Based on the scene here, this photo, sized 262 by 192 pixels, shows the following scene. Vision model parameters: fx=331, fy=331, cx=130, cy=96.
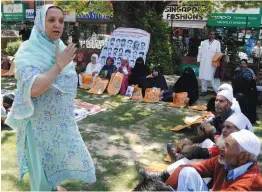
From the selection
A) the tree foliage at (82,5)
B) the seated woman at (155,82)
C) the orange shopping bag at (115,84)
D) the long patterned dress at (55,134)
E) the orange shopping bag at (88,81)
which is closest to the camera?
the long patterned dress at (55,134)

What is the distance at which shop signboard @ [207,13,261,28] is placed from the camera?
1405 centimetres

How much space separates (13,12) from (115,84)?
19.9m

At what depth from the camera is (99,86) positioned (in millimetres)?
7652

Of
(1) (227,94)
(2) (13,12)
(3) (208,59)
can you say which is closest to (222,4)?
(3) (208,59)

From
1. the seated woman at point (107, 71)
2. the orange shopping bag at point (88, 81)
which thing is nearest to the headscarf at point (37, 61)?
the seated woman at point (107, 71)

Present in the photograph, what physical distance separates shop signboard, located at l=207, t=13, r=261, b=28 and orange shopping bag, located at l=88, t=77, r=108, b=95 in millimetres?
8060

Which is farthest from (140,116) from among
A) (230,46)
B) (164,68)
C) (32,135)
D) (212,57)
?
(230,46)

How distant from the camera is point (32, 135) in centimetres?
221

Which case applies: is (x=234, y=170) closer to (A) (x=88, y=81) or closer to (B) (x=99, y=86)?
(B) (x=99, y=86)

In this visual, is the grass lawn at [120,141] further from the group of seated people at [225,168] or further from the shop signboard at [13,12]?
the shop signboard at [13,12]

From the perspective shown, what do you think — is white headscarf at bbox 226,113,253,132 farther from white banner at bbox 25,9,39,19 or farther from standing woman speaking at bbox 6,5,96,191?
white banner at bbox 25,9,39,19

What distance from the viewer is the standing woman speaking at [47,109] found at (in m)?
2.01

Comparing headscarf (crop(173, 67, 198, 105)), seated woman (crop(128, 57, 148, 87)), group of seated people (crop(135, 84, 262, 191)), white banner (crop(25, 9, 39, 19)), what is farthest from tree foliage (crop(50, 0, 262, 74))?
white banner (crop(25, 9, 39, 19))

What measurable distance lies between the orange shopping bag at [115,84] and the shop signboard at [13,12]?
61.4ft
